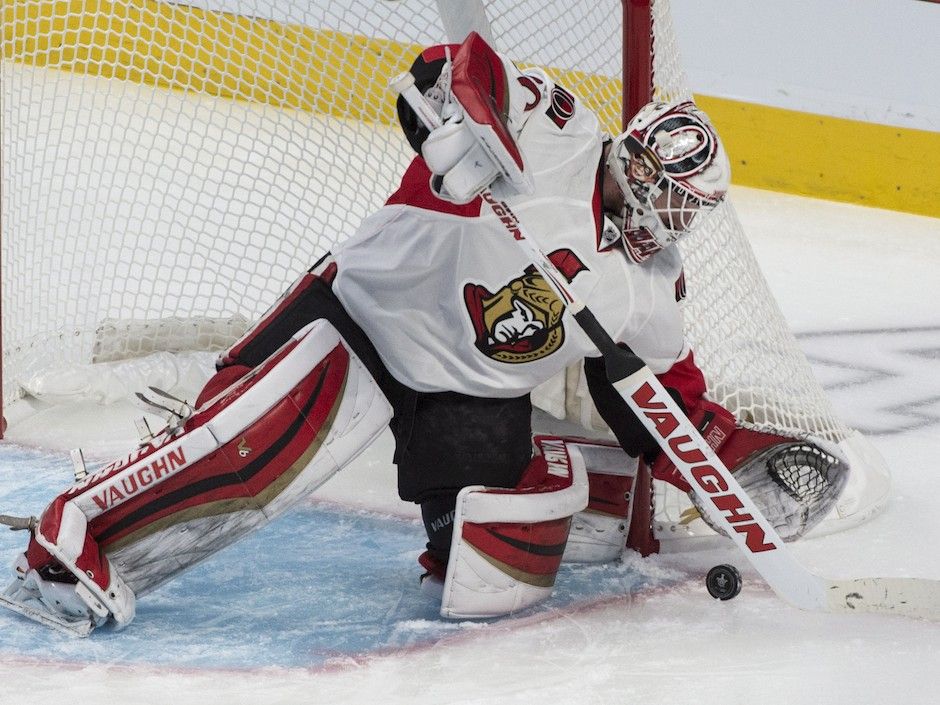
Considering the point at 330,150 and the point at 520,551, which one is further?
the point at 330,150

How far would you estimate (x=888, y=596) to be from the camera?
7.06 feet

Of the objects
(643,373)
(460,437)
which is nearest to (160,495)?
(460,437)

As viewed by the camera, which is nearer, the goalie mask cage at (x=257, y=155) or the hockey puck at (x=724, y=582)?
the hockey puck at (x=724, y=582)

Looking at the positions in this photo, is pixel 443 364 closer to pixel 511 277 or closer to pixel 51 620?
pixel 511 277

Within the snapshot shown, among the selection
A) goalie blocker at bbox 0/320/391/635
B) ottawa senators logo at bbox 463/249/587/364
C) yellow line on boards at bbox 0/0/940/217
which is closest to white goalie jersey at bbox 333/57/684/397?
ottawa senators logo at bbox 463/249/587/364

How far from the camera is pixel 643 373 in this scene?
2.00m

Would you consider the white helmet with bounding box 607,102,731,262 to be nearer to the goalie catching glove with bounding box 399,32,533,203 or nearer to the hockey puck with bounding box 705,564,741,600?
the goalie catching glove with bounding box 399,32,533,203

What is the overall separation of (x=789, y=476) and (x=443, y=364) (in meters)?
0.64

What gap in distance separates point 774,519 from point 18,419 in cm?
159

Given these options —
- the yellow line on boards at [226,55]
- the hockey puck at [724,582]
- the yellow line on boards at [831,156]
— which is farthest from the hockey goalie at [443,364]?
the yellow line on boards at [831,156]

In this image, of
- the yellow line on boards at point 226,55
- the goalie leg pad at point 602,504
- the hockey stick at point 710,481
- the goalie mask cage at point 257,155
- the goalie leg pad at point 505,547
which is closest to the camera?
the hockey stick at point 710,481

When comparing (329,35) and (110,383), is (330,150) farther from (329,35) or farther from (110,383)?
(110,383)

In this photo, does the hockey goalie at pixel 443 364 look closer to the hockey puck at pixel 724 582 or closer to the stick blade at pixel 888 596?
the hockey puck at pixel 724 582

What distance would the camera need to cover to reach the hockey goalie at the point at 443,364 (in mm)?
1994
